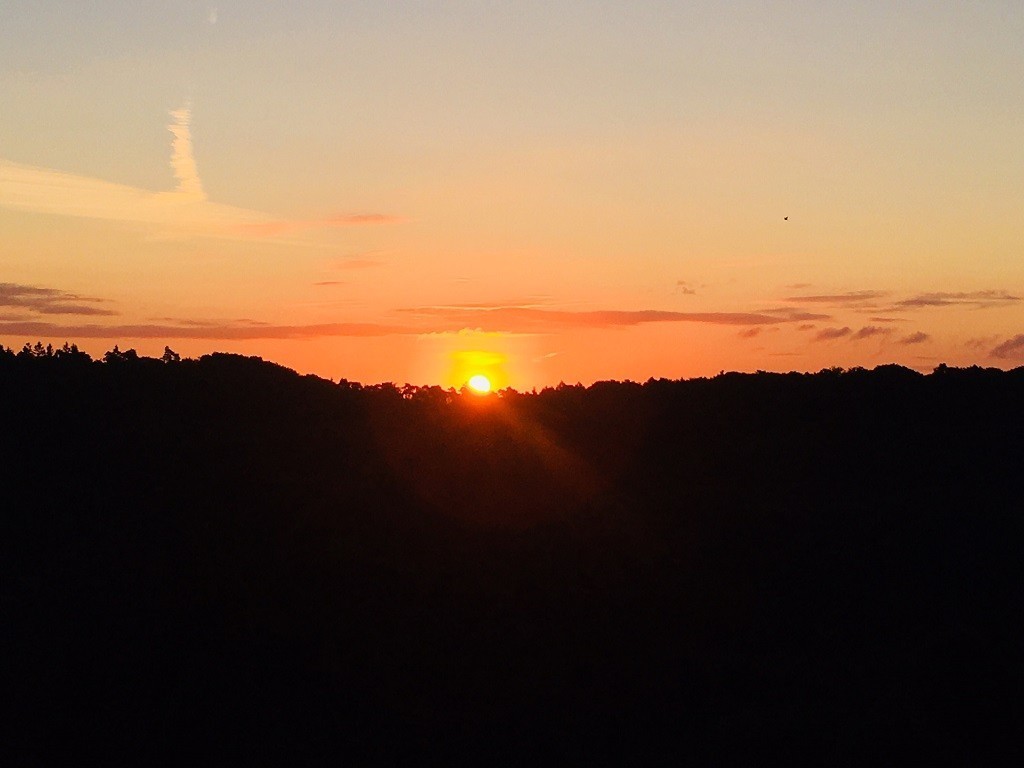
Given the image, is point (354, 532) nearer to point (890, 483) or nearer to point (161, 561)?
point (161, 561)

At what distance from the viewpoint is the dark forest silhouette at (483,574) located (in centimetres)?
1889

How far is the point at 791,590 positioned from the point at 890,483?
24.2ft

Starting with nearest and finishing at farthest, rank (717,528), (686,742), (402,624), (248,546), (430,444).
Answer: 1. (686,742)
2. (402,624)
3. (248,546)
4. (717,528)
5. (430,444)

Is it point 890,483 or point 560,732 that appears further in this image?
point 890,483

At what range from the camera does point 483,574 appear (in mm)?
23250

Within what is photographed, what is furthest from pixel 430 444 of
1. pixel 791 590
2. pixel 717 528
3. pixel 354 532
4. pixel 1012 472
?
pixel 1012 472

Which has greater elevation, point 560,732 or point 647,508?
point 647,508

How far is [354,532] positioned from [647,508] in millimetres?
6966

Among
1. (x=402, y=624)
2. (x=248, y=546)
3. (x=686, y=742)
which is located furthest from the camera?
(x=248, y=546)

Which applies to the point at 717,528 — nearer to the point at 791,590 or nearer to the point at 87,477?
the point at 791,590

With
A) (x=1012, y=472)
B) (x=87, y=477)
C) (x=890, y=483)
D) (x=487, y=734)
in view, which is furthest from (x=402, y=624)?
(x=1012, y=472)

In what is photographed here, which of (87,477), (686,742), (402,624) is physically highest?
(87,477)

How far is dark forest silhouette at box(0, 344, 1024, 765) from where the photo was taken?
18891mm

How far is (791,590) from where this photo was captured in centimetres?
2367
